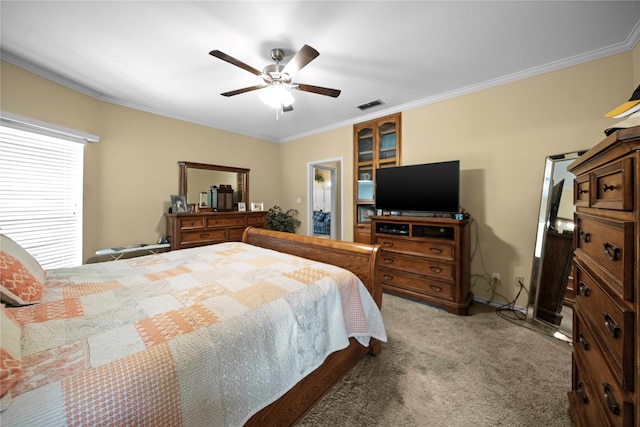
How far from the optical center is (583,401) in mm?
1115

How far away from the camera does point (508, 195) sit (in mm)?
2623

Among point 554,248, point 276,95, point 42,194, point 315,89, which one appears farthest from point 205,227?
point 554,248

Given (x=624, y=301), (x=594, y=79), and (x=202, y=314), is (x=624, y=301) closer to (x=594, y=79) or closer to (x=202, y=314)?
(x=202, y=314)

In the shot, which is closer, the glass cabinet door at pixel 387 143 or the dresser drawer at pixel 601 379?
the dresser drawer at pixel 601 379

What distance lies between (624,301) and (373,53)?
7.75 ft

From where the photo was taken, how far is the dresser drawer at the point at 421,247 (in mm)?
2535

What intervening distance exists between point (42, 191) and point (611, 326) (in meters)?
4.46

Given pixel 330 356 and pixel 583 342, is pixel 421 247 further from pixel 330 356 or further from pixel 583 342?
pixel 330 356

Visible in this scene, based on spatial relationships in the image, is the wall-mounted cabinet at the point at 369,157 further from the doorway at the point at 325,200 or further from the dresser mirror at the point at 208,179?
the dresser mirror at the point at 208,179

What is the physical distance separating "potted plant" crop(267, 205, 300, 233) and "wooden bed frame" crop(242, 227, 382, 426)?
7.75 feet

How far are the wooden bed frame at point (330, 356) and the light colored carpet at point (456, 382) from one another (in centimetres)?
8

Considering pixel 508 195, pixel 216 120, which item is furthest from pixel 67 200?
pixel 508 195

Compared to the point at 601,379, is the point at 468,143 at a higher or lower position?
higher

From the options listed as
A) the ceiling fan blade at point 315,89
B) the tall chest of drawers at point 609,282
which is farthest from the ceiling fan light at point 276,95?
the tall chest of drawers at point 609,282
